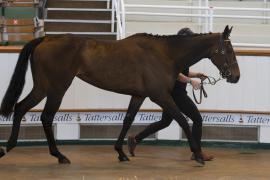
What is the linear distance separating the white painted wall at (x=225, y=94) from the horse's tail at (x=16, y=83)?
1.65 metres

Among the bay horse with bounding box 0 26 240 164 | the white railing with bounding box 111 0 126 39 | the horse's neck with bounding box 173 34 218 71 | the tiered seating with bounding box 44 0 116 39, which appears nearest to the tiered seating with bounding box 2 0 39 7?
the tiered seating with bounding box 44 0 116 39

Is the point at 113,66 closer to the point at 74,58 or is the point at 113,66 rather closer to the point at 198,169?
the point at 74,58

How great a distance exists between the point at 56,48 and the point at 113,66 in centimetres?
81

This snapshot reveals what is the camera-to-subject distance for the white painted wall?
11734 millimetres

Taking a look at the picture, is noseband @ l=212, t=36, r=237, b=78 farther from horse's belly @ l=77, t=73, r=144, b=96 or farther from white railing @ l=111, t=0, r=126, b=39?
white railing @ l=111, t=0, r=126, b=39

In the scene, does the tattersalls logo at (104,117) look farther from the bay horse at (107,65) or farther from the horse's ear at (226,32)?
the horse's ear at (226,32)

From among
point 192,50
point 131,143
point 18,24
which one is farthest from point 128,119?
point 18,24

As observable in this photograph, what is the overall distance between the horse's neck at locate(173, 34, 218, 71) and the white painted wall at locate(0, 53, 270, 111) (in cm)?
166

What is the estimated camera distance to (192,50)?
10102 mm

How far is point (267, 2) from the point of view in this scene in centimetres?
1731

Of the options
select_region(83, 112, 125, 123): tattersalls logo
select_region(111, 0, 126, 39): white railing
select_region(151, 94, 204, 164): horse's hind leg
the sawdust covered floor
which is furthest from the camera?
select_region(111, 0, 126, 39): white railing

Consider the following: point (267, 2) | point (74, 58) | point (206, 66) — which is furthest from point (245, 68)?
point (267, 2)

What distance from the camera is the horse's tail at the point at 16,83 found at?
10.1 meters

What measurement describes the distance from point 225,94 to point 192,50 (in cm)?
193
